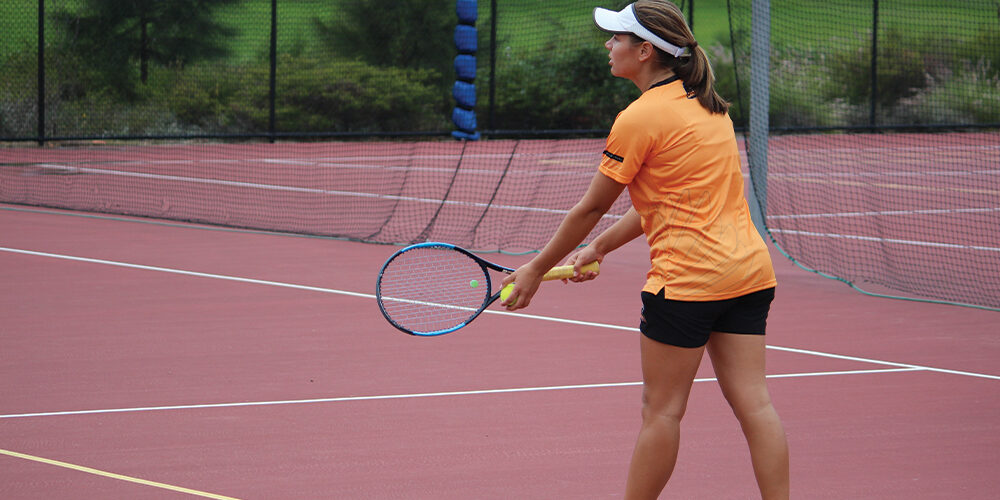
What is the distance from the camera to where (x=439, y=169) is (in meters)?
18.2

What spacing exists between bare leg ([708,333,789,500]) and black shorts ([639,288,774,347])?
0.11 feet

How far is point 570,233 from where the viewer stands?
3.85 metres

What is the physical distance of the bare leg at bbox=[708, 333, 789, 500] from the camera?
3879 millimetres

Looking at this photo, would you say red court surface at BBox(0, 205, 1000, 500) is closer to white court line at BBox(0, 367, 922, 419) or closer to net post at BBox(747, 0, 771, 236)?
white court line at BBox(0, 367, 922, 419)

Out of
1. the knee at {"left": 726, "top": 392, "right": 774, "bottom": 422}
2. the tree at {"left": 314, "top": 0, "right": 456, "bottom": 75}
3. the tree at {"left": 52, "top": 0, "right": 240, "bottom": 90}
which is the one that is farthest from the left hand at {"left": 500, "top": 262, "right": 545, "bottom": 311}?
the tree at {"left": 314, "top": 0, "right": 456, "bottom": 75}

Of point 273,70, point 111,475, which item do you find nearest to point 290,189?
point 273,70

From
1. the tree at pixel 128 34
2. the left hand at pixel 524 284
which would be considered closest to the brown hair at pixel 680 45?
the left hand at pixel 524 284

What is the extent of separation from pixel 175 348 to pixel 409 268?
7.35 feet

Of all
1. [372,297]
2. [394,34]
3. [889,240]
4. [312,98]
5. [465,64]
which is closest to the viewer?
[372,297]

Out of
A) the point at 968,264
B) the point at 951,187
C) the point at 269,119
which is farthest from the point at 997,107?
the point at 968,264

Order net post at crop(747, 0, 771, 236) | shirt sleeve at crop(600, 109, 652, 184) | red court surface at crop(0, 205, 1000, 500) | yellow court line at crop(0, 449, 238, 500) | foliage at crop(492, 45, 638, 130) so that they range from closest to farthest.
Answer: shirt sleeve at crop(600, 109, 652, 184) → yellow court line at crop(0, 449, 238, 500) → red court surface at crop(0, 205, 1000, 500) → net post at crop(747, 0, 771, 236) → foliage at crop(492, 45, 638, 130)

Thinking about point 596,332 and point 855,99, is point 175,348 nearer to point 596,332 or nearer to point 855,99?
point 596,332

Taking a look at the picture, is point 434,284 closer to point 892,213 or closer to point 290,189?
point 892,213

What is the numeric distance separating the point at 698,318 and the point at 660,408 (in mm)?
296
